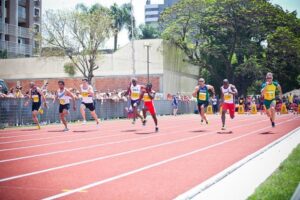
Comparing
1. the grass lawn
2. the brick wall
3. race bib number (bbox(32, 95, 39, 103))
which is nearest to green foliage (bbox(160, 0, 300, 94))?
the brick wall

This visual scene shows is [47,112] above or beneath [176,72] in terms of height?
beneath

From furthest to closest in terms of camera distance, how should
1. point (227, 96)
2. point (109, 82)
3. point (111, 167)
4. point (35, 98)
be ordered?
1. point (109, 82)
2. point (35, 98)
3. point (227, 96)
4. point (111, 167)

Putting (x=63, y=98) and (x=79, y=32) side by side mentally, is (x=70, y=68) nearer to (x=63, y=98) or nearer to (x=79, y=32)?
(x=79, y=32)

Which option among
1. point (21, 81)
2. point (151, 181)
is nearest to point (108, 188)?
point (151, 181)

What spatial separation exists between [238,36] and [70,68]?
2226 centimetres

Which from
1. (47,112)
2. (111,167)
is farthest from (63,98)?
(111,167)

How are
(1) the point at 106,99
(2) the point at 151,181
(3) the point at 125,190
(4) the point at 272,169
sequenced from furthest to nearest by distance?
(1) the point at 106,99, (4) the point at 272,169, (2) the point at 151,181, (3) the point at 125,190

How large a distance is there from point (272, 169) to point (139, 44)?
1863 inches

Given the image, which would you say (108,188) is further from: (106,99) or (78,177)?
(106,99)

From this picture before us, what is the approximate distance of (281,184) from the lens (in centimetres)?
564

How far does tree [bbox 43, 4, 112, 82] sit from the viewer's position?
48.3m

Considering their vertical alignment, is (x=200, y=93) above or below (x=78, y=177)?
above

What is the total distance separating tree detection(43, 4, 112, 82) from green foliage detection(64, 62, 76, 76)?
250cm

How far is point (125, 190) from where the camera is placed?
5.69 metres
